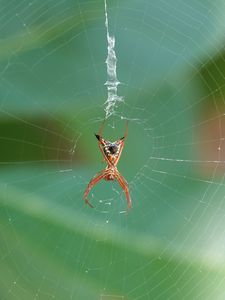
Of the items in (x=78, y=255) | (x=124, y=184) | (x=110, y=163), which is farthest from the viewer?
(x=124, y=184)

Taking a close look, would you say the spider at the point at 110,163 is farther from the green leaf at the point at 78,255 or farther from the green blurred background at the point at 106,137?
the green leaf at the point at 78,255

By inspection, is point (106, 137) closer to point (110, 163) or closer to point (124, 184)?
point (110, 163)

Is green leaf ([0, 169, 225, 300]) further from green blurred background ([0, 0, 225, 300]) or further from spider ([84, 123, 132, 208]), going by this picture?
spider ([84, 123, 132, 208])

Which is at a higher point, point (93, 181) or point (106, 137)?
point (106, 137)

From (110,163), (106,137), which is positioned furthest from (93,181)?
(106,137)

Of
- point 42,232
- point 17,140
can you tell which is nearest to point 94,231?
point 42,232

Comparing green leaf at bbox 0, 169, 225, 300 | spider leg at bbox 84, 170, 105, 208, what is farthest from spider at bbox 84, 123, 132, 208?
green leaf at bbox 0, 169, 225, 300

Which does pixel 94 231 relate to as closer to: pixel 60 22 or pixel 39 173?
pixel 39 173
